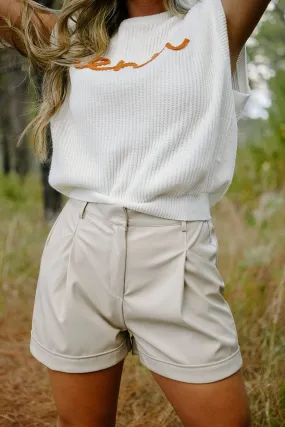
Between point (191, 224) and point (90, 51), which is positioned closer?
point (191, 224)

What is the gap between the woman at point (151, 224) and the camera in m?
1.19

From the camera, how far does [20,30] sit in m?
1.48

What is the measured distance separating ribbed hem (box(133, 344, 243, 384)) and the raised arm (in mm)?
652

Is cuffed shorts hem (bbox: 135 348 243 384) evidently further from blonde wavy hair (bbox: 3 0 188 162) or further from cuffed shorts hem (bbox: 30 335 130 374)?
blonde wavy hair (bbox: 3 0 188 162)

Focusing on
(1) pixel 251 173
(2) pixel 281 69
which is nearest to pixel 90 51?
(2) pixel 281 69

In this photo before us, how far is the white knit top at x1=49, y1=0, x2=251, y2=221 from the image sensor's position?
1207 mm

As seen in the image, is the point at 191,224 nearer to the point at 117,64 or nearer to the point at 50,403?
the point at 117,64

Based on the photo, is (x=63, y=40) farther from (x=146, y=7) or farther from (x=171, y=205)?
(x=171, y=205)

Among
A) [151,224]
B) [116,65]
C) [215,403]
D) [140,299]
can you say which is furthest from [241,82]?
[215,403]

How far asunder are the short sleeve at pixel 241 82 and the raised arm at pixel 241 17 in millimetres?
47

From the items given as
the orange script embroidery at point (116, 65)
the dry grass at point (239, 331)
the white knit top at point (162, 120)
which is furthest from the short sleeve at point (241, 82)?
the dry grass at point (239, 331)

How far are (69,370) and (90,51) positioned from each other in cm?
73

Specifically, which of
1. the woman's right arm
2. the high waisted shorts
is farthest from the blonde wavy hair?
the high waisted shorts

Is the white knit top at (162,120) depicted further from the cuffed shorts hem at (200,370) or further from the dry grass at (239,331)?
the dry grass at (239,331)
